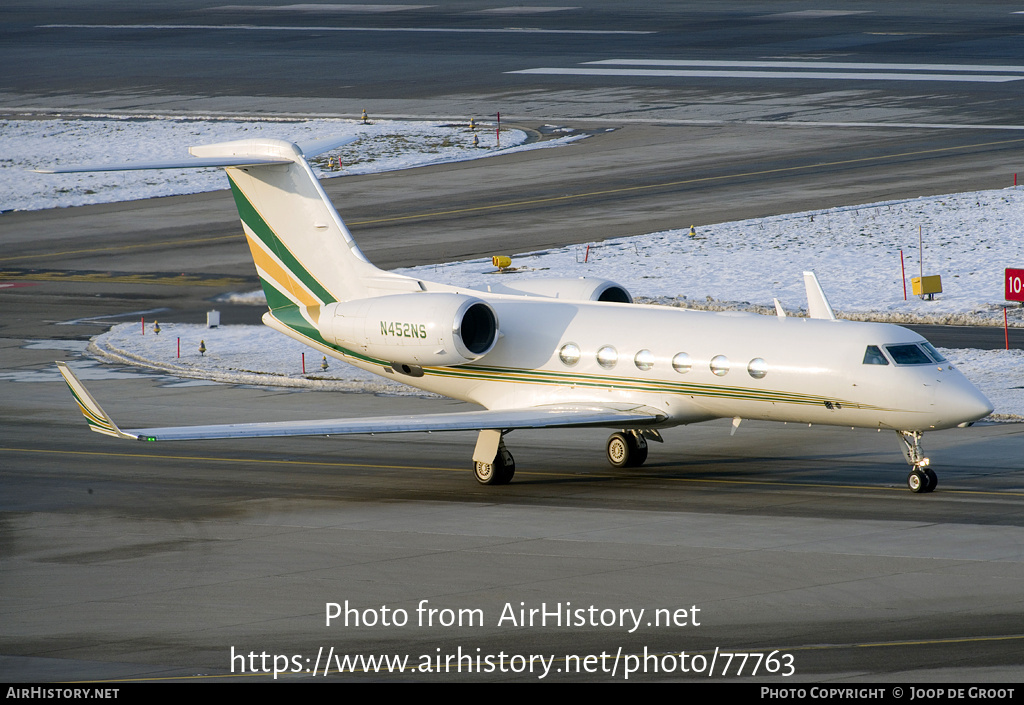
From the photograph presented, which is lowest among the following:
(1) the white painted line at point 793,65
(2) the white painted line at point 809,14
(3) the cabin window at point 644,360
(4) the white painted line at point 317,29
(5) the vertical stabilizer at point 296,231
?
(3) the cabin window at point 644,360

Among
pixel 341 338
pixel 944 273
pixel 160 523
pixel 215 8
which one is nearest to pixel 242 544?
pixel 160 523

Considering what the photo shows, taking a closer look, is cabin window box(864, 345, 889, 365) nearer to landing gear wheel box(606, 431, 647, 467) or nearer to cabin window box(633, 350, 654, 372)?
cabin window box(633, 350, 654, 372)

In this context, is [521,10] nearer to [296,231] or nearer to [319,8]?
[319,8]

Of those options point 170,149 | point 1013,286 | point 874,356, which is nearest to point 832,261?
point 1013,286

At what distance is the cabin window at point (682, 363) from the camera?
1049 inches

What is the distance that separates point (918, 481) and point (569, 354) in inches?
246

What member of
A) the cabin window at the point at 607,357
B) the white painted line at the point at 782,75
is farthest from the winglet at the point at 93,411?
the white painted line at the point at 782,75

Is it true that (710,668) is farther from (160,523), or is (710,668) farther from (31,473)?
(31,473)

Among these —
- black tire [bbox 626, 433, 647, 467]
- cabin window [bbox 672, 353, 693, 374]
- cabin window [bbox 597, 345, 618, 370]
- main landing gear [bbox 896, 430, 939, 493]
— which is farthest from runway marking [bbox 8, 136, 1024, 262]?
main landing gear [bbox 896, 430, 939, 493]

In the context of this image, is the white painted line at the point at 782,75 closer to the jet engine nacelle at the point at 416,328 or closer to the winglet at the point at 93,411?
the jet engine nacelle at the point at 416,328

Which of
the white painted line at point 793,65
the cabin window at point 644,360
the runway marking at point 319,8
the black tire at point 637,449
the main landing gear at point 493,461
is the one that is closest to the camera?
the cabin window at point 644,360

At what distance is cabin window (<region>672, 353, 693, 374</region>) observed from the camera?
87.5 feet

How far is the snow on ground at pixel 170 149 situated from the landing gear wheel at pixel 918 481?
43.7 metres

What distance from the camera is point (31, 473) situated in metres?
29.0
